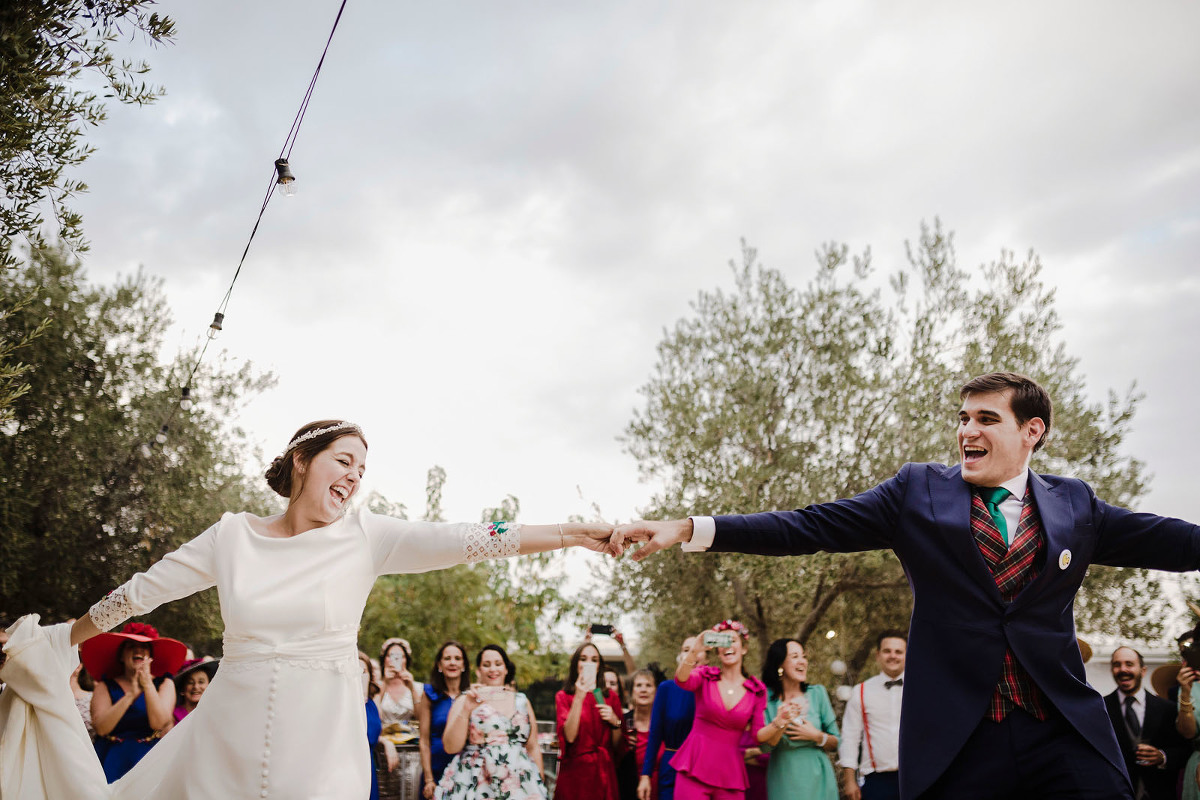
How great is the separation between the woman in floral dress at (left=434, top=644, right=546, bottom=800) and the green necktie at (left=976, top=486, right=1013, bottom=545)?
490cm

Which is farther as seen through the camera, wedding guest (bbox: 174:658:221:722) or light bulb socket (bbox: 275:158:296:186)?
wedding guest (bbox: 174:658:221:722)

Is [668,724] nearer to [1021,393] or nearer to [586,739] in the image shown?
[586,739]

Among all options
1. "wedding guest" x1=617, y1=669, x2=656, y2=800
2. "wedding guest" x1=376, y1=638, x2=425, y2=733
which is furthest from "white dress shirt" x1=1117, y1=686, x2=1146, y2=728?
"wedding guest" x1=376, y1=638, x2=425, y2=733

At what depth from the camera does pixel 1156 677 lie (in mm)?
8250

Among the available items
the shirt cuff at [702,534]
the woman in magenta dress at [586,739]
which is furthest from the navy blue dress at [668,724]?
the shirt cuff at [702,534]

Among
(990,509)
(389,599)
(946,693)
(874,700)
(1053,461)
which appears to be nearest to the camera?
(946,693)

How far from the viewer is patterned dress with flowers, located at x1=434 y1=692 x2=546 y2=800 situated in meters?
6.96

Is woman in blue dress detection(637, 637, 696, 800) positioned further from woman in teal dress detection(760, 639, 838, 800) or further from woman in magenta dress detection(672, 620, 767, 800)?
woman in teal dress detection(760, 639, 838, 800)

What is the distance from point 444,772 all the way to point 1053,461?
10778mm

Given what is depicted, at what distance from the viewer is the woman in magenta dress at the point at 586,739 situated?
8.00 m

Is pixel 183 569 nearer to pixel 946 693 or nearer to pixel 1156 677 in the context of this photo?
pixel 946 693

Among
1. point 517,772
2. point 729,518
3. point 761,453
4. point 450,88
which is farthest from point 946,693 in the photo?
point 761,453

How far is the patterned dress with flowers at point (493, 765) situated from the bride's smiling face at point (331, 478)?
4232 mm

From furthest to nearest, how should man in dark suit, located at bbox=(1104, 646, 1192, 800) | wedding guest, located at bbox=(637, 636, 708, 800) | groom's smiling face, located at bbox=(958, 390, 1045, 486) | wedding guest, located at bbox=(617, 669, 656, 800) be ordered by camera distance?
wedding guest, located at bbox=(617, 669, 656, 800)
man in dark suit, located at bbox=(1104, 646, 1192, 800)
wedding guest, located at bbox=(637, 636, 708, 800)
groom's smiling face, located at bbox=(958, 390, 1045, 486)
